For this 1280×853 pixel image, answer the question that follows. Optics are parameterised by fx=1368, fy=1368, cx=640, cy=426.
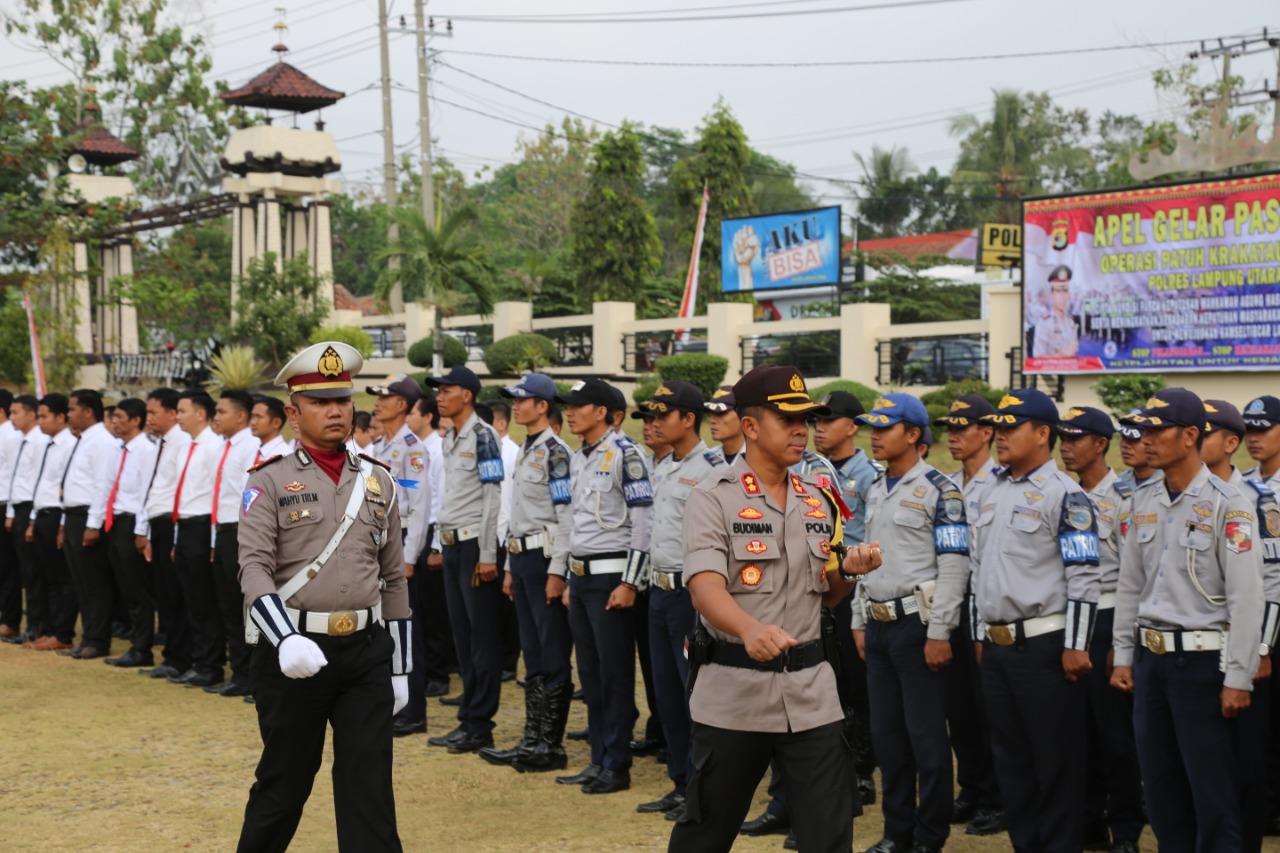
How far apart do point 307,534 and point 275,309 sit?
29.7 metres

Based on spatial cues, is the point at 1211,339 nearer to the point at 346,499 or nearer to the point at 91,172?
the point at 346,499

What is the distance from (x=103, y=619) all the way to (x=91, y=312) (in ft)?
99.8

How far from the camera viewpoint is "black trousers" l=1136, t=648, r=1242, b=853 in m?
5.41

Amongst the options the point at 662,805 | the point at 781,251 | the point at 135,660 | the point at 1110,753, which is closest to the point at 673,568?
the point at 662,805

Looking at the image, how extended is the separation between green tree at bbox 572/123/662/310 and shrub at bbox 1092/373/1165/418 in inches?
742

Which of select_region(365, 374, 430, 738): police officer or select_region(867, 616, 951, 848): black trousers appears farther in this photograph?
select_region(365, 374, 430, 738): police officer

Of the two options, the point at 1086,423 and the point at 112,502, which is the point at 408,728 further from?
the point at 1086,423

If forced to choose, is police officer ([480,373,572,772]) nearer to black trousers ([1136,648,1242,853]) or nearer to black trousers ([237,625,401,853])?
black trousers ([237,625,401,853])

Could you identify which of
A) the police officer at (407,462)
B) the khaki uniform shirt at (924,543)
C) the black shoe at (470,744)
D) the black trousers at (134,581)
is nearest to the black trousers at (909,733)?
the khaki uniform shirt at (924,543)

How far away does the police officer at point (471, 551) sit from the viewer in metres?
8.59

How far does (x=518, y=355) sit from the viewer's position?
30406 mm

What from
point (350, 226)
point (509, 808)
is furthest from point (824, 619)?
point (350, 226)

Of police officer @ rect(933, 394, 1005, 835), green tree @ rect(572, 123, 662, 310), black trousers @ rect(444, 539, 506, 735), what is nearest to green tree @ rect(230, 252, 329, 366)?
green tree @ rect(572, 123, 662, 310)

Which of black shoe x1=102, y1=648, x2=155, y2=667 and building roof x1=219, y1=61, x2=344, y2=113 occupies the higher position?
building roof x1=219, y1=61, x2=344, y2=113
